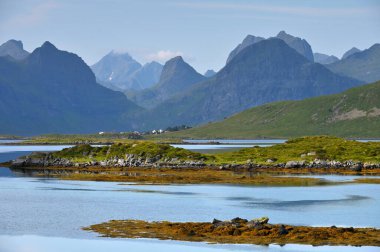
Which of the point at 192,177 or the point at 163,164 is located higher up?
the point at 163,164

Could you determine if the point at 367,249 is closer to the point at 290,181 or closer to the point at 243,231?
the point at 243,231

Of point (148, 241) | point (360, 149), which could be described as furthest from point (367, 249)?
point (360, 149)

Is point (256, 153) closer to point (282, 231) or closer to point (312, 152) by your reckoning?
point (312, 152)

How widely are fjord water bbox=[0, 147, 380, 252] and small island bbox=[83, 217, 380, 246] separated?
207cm

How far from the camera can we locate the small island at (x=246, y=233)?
6056 cm

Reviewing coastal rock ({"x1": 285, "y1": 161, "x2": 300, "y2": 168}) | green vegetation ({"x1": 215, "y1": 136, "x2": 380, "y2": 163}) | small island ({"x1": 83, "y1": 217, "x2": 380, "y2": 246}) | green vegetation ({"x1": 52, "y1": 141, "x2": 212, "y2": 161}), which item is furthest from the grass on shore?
green vegetation ({"x1": 52, "y1": 141, "x2": 212, "y2": 161})

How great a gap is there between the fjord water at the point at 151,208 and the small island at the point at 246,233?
2065 mm

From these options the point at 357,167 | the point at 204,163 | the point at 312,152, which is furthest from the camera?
the point at 312,152

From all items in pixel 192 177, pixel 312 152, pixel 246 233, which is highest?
pixel 312 152

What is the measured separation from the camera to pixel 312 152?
545ft

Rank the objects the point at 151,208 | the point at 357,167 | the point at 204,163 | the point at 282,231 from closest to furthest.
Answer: the point at 282,231, the point at 151,208, the point at 357,167, the point at 204,163

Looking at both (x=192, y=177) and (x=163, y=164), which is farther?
(x=163, y=164)

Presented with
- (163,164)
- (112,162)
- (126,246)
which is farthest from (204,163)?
(126,246)

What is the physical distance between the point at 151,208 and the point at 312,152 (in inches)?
3415
